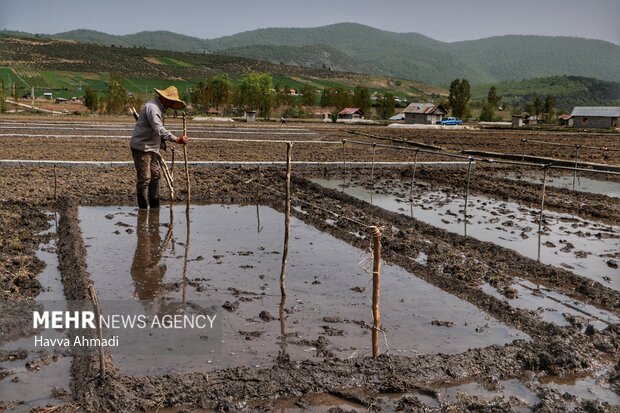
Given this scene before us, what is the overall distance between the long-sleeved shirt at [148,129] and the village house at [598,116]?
4595 cm

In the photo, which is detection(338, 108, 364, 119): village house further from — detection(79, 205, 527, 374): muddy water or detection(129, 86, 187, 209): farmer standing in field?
detection(79, 205, 527, 374): muddy water

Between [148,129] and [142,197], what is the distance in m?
1.20

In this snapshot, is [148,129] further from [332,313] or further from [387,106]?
[387,106]

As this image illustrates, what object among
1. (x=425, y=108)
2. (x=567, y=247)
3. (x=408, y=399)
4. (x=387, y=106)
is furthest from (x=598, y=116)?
(x=408, y=399)

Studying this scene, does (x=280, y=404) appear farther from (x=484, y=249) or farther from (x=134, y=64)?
(x=134, y=64)

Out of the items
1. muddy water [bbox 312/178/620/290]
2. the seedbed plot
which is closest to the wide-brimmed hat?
the seedbed plot

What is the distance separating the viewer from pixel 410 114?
5169 centimetres

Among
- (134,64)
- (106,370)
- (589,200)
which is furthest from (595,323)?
(134,64)

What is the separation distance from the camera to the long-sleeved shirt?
865cm

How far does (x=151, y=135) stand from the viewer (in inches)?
349

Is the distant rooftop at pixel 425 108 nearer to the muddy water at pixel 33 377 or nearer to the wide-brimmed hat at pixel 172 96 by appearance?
the wide-brimmed hat at pixel 172 96

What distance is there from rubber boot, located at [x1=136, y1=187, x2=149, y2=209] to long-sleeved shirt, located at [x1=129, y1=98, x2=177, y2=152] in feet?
2.59

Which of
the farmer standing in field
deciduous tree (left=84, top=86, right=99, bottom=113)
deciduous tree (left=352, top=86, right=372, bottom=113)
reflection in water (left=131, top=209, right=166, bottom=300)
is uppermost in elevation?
deciduous tree (left=352, top=86, right=372, bottom=113)

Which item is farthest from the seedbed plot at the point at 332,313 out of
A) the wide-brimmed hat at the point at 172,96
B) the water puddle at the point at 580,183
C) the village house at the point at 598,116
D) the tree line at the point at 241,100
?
the village house at the point at 598,116
